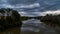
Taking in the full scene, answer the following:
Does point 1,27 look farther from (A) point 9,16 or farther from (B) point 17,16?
(B) point 17,16

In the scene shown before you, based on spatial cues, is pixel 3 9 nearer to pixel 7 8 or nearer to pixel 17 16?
pixel 7 8

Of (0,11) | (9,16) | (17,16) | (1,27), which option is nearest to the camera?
(1,27)

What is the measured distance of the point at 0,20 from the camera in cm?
1712

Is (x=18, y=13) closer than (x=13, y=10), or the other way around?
(x=13, y=10)

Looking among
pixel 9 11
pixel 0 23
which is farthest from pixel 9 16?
pixel 0 23

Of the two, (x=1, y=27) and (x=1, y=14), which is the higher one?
(x=1, y=14)

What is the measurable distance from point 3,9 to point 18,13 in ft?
17.8

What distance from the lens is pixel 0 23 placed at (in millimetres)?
16594

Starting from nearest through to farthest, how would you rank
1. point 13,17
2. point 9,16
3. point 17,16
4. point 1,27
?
point 1,27 → point 9,16 → point 13,17 → point 17,16

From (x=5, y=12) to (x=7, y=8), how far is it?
3.75ft

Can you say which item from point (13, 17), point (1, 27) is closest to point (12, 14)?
point (13, 17)

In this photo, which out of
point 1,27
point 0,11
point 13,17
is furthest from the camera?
point 13,17

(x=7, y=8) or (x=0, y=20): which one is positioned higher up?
(x=7, y=8)

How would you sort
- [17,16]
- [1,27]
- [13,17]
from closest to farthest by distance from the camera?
[1,27], [13,17], [17,16]
